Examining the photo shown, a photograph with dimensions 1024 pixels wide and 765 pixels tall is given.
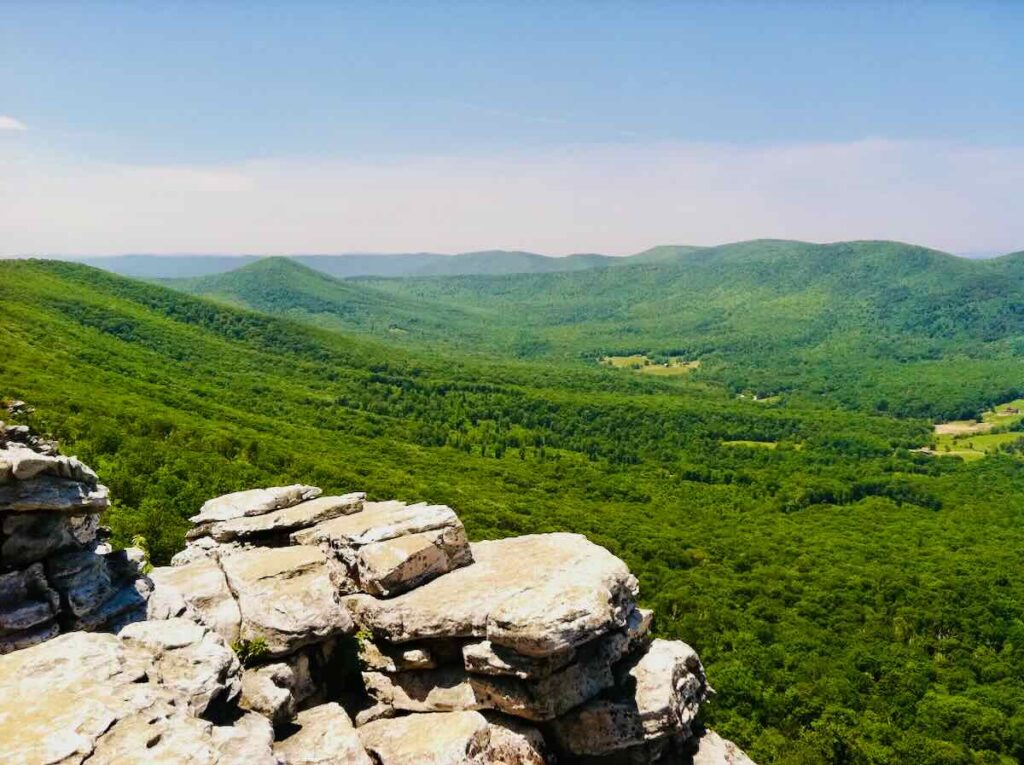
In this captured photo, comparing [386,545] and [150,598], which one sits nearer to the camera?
[150,598]

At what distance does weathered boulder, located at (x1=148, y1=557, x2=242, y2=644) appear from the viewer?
20.4 metres

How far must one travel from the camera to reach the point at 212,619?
70.9 ft

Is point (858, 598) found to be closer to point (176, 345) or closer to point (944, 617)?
point (944, 617)

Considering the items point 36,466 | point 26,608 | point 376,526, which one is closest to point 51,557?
point 26,608

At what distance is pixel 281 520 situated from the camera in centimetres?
2855

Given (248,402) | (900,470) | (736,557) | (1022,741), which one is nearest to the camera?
(1022,741)

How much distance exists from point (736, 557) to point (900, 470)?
116 meters

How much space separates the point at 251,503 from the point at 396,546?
34.0 feet

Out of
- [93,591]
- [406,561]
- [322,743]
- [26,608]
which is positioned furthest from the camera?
[406,561]

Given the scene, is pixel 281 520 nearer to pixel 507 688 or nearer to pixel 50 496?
pixel 50 496

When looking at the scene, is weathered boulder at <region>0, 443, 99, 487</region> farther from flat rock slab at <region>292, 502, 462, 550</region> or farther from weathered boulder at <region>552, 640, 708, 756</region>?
weathered boulder at <region>552, 640, 708, 756</region>

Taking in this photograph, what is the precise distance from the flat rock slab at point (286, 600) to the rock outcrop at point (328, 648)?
0.24ft

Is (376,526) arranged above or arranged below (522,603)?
above

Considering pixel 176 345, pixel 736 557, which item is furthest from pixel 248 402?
pixel 736 557
